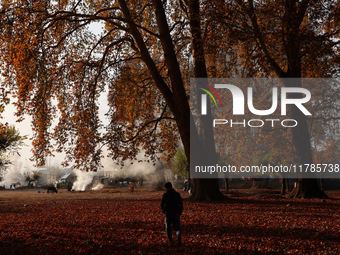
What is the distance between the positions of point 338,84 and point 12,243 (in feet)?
96.3

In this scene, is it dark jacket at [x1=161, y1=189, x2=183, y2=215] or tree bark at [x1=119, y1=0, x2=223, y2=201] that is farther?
tree bark at [x1=119, y1=0, x2=223, y2=201]

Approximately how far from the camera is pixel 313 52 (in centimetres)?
1308

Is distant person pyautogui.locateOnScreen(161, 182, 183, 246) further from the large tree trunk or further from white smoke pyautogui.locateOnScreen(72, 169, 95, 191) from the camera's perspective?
white smoke pyautogui.locateOnScreen(72, 169, 95, 191)

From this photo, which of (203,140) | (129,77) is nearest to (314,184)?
(203,140)

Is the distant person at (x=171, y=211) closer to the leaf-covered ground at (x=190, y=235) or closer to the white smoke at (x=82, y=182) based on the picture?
the leaf-covered ground at (x=190, y=235)

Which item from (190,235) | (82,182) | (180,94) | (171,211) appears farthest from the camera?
(82,182)

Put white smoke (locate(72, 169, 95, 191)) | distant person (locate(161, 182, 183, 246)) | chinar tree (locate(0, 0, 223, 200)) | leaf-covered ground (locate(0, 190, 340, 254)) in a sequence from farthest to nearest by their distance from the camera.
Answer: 1. white smoke (locate(72, 169, 95, 191))
2. chinar tree (locate(0, 0, 223, 200))
3. distant person (locate(161, 182, 183, 246))
4. leaf-covered ground (locate(0, 190, 340, 254))

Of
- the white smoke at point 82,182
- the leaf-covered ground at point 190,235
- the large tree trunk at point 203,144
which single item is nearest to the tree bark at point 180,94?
the large tree trunk at point 203,144

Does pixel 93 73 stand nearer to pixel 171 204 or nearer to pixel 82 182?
pixel 171 204

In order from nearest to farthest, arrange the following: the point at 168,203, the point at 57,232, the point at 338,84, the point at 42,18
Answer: the point at 168,203 → the point at 57,232 → the point at 42,18 → the point at 338,84

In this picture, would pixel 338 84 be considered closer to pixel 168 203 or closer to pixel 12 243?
pixel 168 203

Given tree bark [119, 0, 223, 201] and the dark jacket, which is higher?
tree bark [119, 0, 223, 201]

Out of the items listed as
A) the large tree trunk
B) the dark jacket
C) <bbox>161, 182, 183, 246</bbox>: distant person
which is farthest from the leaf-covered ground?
the large tree trunk

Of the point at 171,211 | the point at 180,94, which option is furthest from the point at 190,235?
the point at 180,94
